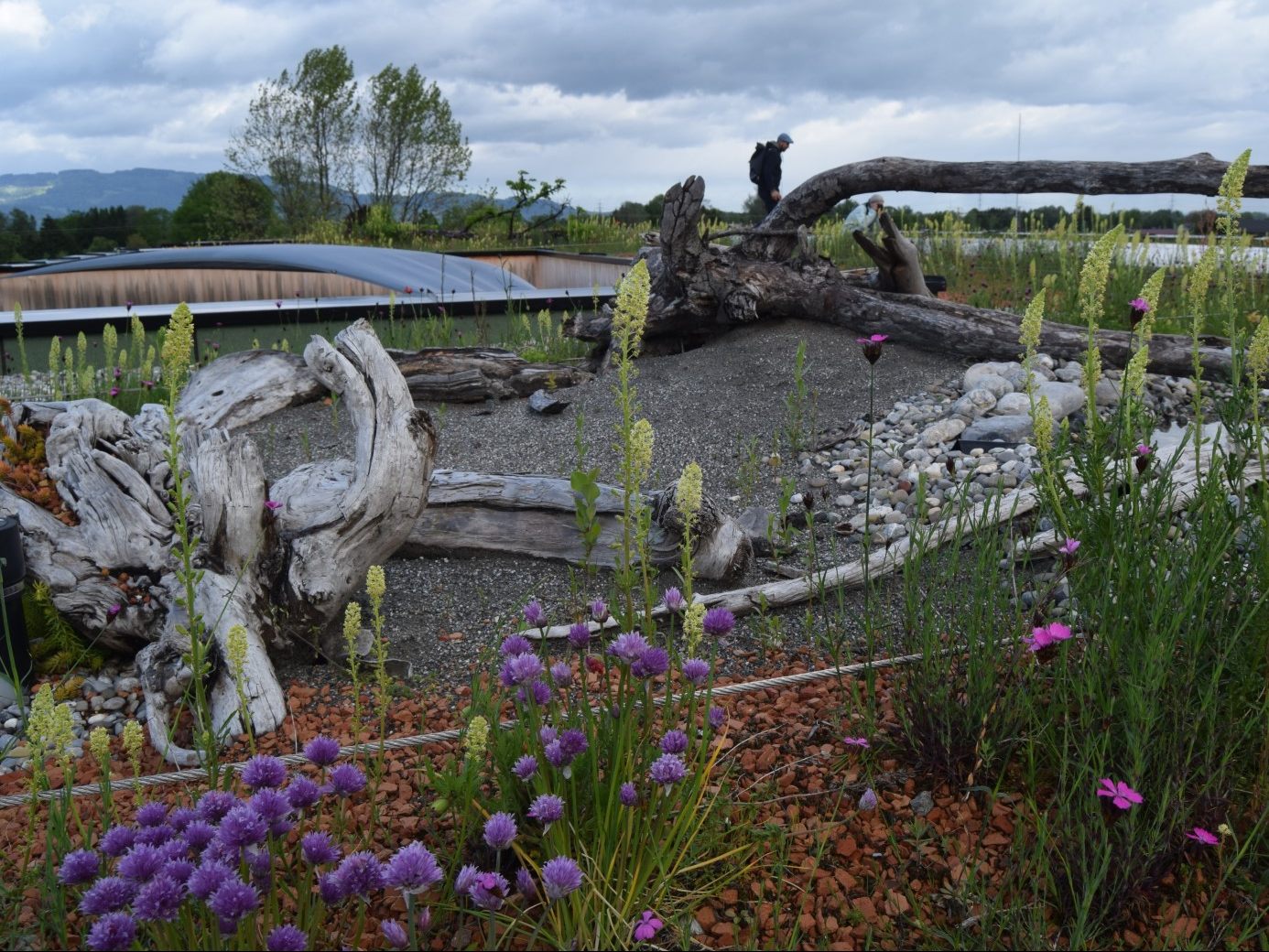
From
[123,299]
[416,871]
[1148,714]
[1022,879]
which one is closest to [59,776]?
[416,871]

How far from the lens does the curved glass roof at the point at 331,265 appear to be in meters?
12.5

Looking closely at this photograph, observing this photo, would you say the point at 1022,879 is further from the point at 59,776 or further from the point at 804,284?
the point at 804,284

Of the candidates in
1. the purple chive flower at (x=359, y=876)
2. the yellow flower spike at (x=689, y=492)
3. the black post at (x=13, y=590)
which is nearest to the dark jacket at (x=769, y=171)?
the black post at (x=13, y=590)

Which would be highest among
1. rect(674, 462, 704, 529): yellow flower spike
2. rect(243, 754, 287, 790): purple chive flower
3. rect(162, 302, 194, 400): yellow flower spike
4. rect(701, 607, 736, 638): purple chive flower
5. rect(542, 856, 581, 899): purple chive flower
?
rect(162, 302, 194, 400): yellow flower spike

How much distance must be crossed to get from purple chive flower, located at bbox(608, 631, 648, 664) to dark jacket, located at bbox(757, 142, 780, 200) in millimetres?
12558

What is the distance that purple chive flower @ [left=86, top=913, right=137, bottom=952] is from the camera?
1602 mm

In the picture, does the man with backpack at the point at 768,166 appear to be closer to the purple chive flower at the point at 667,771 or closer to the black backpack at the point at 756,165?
the black backpack at the point at 756,165

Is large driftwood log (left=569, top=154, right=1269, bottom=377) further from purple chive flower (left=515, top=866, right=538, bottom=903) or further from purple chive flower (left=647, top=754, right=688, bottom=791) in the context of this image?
purple chive flower (left=515, top=866, right=538, bottom=903)

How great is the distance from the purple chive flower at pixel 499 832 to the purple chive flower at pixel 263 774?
16.6 inches

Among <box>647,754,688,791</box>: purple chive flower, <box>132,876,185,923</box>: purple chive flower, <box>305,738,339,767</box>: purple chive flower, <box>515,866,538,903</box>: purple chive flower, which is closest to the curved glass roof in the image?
<box>305,738,339,767</box>: purple chive flower

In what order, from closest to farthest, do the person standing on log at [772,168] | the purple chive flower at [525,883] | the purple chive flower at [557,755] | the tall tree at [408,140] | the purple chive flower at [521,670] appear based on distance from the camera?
the purple chive flower at [525,883] < the purple chive flower at [557,755] < the purple chive flower at [521,670] < the person standing on log at [772,168] < the tall tree at [408,140]

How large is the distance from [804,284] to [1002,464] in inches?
112

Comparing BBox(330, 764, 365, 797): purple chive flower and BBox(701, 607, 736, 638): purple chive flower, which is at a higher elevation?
BBox(701, 607, 736, 638): purple chive flower

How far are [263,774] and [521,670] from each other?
0.54 meters
